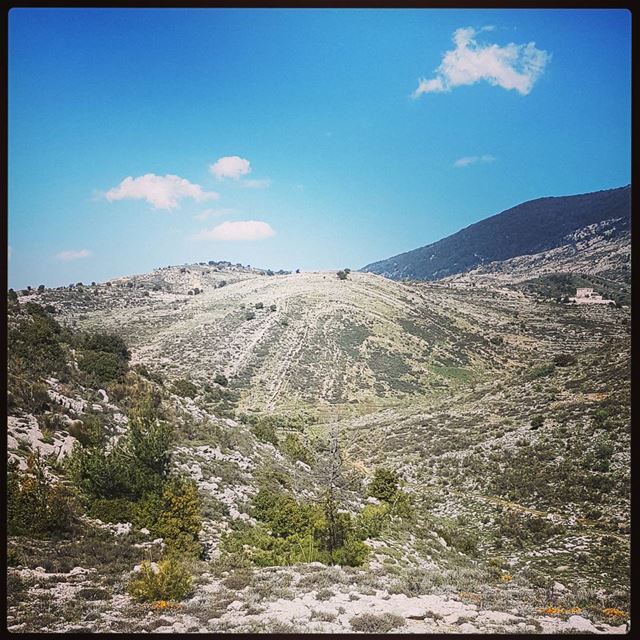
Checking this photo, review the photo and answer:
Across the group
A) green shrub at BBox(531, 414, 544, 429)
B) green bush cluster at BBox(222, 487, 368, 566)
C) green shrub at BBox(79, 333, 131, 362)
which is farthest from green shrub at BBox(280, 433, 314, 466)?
green shrub at BBox(531, 414, 544, 429)

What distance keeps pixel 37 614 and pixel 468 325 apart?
23.1 feet

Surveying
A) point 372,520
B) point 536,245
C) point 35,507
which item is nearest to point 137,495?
point 35,507

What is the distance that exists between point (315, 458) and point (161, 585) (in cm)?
243

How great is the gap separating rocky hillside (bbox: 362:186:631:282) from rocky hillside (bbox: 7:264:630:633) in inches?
20.6

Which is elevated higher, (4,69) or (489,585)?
(4,69)

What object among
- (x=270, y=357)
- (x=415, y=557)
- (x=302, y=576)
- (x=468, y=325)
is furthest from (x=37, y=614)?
(x=468, y=325)

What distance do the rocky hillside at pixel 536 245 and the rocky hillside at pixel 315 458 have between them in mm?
522

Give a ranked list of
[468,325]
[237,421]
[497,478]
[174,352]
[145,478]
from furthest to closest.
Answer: [468,325] < [174,352] < [237,421] < [497,478] < [145,478]

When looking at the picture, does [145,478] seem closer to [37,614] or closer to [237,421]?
[37,614]

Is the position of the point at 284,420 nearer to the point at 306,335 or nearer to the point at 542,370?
the point at 306,335

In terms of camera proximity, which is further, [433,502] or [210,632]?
[433,502]

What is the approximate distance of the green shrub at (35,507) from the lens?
3.48 meters

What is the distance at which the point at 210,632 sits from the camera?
3.20 m

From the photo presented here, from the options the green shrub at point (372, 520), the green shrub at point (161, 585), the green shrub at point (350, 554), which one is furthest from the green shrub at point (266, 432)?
the green shrub at point (161, 585)
